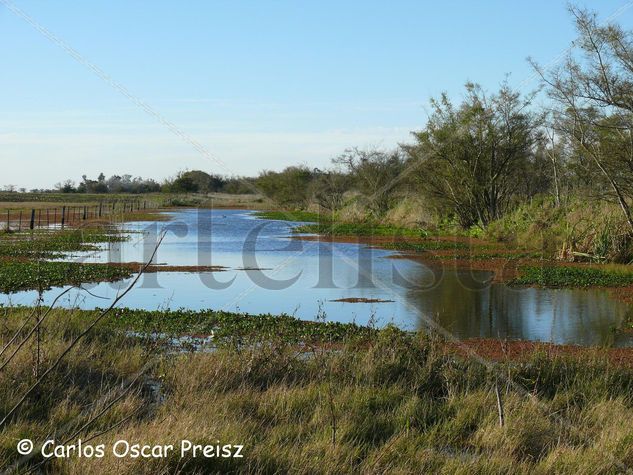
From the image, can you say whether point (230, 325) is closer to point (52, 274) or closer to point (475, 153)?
point (52, 274)

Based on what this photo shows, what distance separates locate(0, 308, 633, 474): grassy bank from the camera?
248 inches

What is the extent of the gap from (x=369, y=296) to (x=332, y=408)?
11556mm

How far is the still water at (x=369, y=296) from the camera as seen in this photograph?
14.6 metres

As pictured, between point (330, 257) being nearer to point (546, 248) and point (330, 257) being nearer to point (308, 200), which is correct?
point (546, 248)

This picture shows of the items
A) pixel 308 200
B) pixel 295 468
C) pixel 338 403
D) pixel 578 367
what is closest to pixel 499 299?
pixel 578 367

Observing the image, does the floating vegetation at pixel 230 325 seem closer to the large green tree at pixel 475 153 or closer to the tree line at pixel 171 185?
the large green tree at pixel 475 153

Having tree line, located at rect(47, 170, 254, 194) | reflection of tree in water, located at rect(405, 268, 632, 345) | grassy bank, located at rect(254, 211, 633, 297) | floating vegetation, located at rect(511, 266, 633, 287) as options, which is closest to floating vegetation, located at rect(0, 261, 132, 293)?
reflection of tree in water, located at rect(405, 268, 632, 345)

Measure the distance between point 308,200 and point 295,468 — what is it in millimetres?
64801

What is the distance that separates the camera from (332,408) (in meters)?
6.97

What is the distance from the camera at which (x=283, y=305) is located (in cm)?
1698

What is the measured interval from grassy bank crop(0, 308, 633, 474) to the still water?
1272 millimetres

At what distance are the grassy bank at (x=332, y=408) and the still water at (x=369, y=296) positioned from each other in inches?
50.1

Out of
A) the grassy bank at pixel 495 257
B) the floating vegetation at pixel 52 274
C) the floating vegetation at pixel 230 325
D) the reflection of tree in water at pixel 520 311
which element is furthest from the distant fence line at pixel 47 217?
the floating vegetation at pixel 230 325

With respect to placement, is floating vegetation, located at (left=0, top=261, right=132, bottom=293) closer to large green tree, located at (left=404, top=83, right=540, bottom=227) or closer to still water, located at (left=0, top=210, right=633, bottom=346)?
still water, located at (left=0, top=210, right=633, bottom=346)
